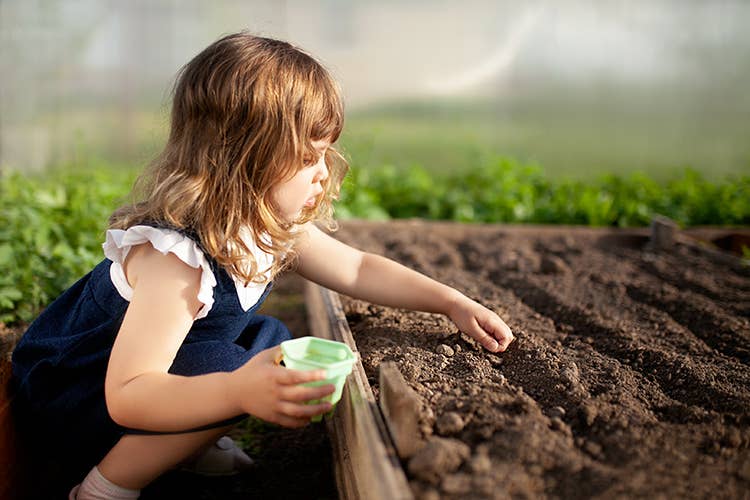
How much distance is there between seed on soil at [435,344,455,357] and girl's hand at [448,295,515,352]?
81 millimetres

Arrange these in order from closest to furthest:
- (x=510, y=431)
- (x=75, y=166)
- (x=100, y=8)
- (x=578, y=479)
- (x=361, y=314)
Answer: (x=578, y=479), (x=510, y=431), (x=361, y=314), (x=75, y=166), (x=100, y=8)

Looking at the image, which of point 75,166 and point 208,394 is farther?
point 75,166

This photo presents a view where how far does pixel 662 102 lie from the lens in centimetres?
596

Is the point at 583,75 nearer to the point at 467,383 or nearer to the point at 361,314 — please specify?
the point at 361,314

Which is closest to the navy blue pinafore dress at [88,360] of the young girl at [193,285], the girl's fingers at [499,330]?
the young girl at [193,285]

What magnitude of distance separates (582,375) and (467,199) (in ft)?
9.77

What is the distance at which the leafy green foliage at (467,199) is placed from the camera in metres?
3.49

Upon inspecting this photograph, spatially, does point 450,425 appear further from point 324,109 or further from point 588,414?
point 324,109

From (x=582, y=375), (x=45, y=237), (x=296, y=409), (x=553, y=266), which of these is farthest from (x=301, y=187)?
(x=553, y=266)

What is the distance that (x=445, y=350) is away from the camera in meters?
1.96

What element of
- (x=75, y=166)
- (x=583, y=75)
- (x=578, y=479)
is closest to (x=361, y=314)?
(x=578, y=479)

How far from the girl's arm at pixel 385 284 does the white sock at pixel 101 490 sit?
2.48 ft

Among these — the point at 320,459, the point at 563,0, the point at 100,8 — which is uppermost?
the point at 563,0

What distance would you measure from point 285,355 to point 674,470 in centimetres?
74
